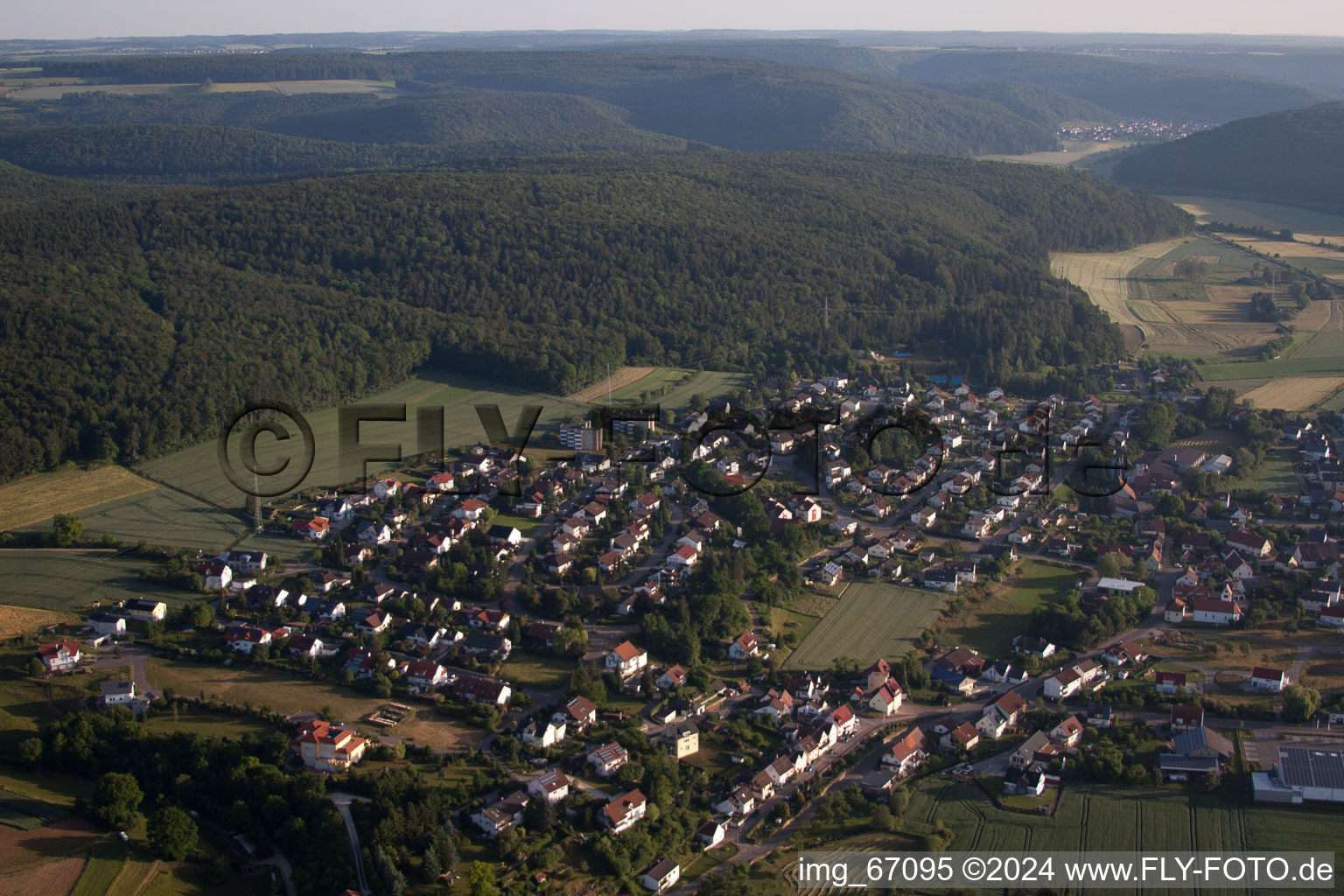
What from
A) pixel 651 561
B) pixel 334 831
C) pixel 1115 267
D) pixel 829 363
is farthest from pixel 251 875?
pixel 1115 267

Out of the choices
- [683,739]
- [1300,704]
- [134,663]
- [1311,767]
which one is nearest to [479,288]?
[134,663]

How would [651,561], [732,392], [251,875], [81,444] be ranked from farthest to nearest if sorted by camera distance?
[732,392], [81,444], [651,561], [251,875]

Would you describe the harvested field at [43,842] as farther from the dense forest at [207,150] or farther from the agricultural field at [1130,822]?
the dense forest at [207,150]

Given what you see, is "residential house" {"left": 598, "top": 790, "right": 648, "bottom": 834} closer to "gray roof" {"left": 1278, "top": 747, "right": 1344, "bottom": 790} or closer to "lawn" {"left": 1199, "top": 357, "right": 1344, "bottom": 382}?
"gray roof" {"left": 1278, "top": 747, "right": 1344, "bottom": 790}

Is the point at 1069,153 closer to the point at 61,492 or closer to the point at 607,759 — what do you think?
the point at 61,492

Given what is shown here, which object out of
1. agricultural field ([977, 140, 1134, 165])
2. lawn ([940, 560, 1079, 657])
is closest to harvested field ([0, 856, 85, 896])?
lawn ([940, 560, 1079, 657])

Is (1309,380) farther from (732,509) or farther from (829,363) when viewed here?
(732,509)

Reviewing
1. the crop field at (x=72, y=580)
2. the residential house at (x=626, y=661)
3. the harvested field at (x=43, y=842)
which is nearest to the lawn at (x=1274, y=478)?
the residential house at (x=626, y=661)
